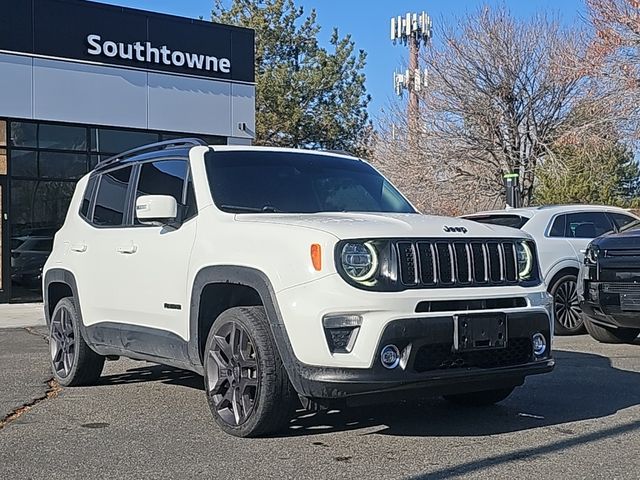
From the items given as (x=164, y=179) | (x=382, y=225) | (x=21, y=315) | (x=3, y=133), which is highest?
(x=3, y=133)

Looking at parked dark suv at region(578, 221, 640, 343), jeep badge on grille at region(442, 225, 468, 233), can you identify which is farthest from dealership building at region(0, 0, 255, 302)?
jeep badge on grille at region(442, 225, 468, 233)

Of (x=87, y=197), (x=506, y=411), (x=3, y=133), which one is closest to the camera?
(x=506, y=411)

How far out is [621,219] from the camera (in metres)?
11.7

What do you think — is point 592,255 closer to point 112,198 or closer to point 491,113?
point 112,198

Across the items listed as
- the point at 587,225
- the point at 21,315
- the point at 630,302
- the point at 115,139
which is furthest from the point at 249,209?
→ the point at 115,139

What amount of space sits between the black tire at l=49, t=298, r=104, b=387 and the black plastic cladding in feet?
10.6

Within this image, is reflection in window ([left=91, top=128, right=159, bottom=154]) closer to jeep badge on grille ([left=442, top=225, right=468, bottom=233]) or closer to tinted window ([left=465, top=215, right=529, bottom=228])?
tinted window ([left=465, top=215, right=529, bottom=228])

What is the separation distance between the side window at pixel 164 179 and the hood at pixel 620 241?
4.76m

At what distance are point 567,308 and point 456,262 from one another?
6185 mm

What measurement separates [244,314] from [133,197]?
1.93 metres

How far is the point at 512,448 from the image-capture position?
5.12m

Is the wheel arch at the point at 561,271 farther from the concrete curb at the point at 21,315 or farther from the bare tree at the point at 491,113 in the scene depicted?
the bare tree at the point at 491,113

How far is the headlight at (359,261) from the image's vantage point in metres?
4.90

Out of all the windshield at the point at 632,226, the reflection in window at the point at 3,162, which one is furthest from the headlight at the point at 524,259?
the reflection in window at the point at 3,162
